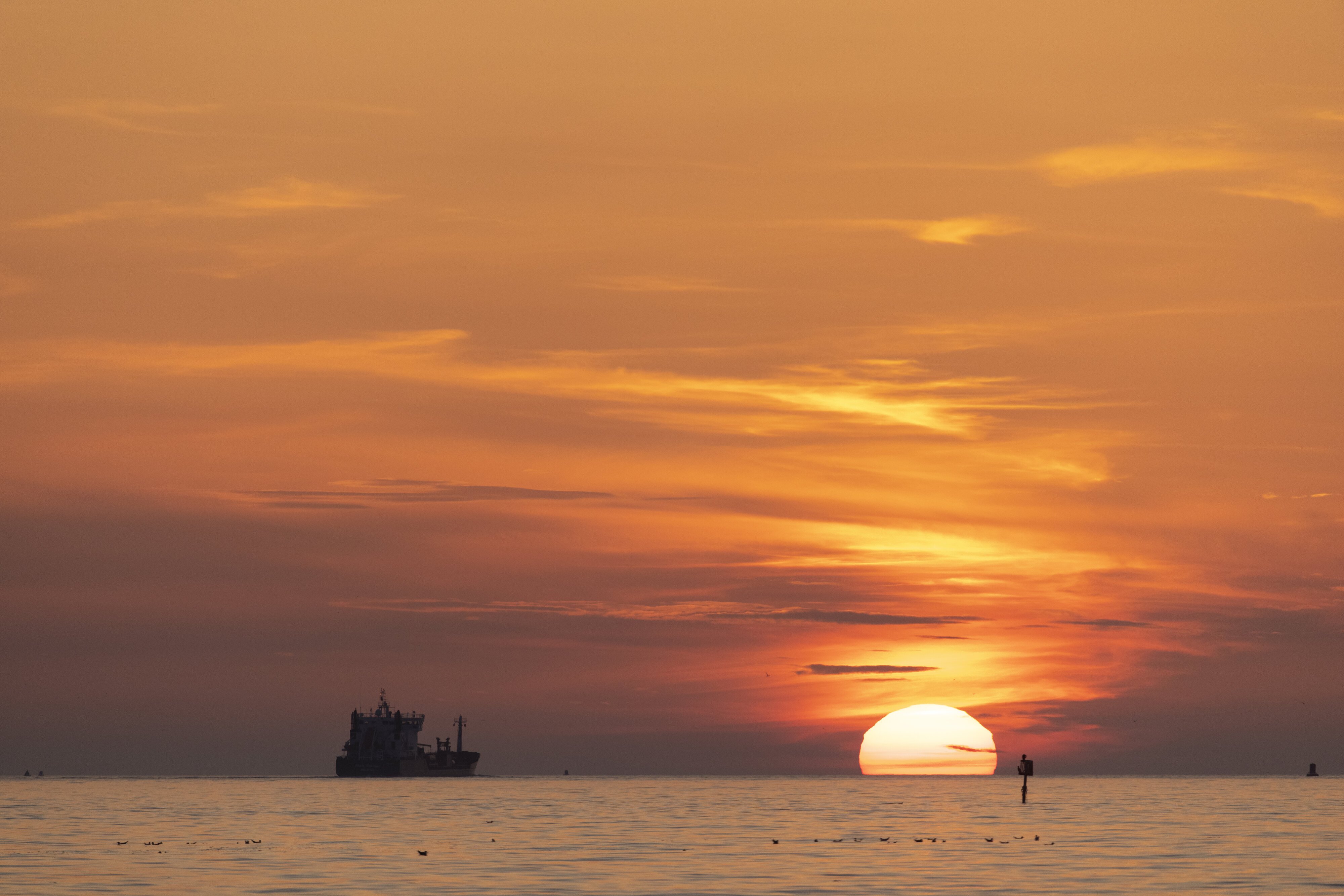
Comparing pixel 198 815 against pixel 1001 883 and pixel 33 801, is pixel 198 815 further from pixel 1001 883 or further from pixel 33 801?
pixel 1001 883

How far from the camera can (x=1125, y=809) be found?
549 ft

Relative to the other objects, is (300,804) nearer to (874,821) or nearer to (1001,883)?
(874,821)

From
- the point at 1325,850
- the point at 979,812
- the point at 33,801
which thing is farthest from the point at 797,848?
the point at 33,801

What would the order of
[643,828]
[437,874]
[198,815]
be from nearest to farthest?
[437,874] → [643,828] → [198,815]

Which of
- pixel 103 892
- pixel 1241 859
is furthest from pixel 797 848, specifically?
pixel 103 892

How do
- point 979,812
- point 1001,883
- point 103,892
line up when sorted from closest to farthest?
1. point 103,892
2. point 1001,883
3. point 979,812

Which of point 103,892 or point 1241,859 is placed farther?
point 1241,859

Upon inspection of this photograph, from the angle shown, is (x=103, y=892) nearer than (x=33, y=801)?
Yes

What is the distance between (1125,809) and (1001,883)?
106688mm

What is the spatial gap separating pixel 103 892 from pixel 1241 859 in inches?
2127

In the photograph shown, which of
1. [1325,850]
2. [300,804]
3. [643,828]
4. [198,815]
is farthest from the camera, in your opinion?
[300,804]

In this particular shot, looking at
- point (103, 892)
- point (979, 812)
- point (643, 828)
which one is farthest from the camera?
point (979, 812)

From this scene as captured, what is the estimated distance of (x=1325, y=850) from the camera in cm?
8962

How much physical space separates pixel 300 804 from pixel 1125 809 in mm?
91897
